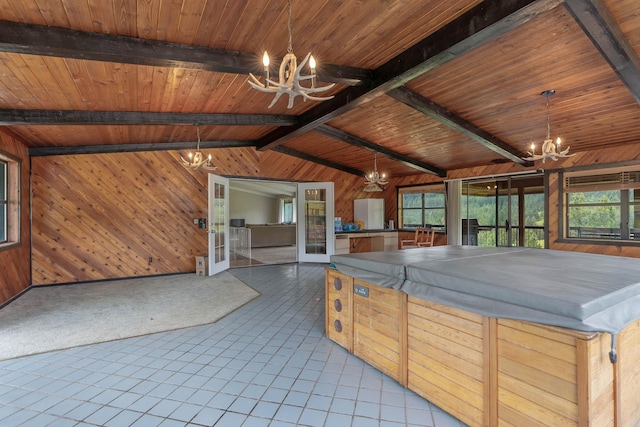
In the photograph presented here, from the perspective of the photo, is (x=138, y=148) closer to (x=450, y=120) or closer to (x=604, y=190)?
(x=450, y=120)

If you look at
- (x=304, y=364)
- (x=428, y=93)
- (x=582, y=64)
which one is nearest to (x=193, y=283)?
(x=304, y=364)

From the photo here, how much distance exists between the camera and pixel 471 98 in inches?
169

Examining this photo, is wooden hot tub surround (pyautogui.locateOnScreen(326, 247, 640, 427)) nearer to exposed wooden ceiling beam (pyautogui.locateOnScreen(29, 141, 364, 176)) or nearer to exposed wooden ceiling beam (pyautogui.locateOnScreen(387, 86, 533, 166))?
exposed wooden ceiling beam (pyautogui.locateOnScreen(387, 86, 533, 166))

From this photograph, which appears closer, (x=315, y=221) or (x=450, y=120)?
(x=450, y=120)

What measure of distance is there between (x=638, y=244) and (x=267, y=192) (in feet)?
39.6

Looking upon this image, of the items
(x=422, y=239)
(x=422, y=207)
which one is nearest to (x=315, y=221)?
(x=422, y=239)

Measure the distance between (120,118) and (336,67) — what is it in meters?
3.08

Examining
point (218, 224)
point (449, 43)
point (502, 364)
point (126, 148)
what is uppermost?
point (449, 43)

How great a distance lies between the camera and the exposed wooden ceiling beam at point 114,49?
230 cm

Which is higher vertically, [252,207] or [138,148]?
[138,148]

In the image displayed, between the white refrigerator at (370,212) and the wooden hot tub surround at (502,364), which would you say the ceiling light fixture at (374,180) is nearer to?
the white refrigerator at (370,212)

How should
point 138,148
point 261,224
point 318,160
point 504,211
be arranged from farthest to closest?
point 261,224
point 318,160
point 504,211
point 138,148

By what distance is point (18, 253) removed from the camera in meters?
4.95

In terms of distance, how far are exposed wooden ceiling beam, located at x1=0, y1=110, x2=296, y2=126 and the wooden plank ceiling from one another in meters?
0.02
